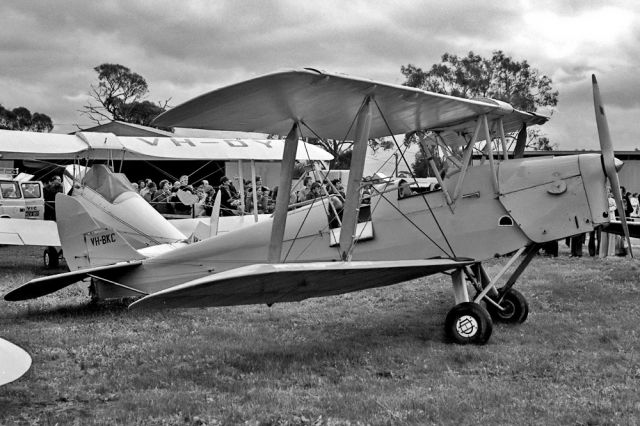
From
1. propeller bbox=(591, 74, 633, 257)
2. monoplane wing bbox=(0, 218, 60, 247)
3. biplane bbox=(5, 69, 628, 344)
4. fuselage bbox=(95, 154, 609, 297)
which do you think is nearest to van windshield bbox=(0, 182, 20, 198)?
monoplane wing bbox=(0, 218, 60, 247)

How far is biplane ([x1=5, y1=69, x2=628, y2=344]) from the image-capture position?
572 centimetres

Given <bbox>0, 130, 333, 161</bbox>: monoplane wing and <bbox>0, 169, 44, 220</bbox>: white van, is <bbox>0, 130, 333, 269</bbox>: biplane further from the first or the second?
<bbox>0, 169, 44, 220</bbox>: white van

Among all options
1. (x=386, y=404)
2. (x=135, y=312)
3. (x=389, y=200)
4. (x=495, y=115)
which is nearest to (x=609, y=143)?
(x=495, y=115)

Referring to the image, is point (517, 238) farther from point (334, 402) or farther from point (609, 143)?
point (334, 402)

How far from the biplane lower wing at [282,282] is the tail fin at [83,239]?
3370mm

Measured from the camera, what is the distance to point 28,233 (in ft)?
41.7

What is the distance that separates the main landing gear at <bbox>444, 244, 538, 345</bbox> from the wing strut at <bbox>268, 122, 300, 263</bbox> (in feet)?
5.80

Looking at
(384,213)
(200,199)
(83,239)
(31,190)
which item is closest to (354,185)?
(384,213)

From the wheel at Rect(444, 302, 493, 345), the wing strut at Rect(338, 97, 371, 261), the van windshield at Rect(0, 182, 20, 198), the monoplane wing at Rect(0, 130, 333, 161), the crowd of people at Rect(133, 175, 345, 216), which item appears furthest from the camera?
the van windshield at Rect(0, 182, 20, 198)

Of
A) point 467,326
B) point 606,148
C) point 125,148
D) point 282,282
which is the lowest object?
point 467,326

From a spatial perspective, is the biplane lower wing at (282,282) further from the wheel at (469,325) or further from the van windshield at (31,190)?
the van windshield at (31,190)

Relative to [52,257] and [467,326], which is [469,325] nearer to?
[467,326]

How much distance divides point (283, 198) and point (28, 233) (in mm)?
7927

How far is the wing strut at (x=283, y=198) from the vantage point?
261 inches
